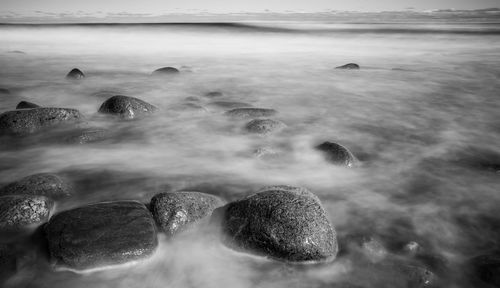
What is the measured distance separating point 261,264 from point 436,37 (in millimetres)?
20925

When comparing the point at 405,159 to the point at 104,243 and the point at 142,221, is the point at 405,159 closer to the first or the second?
the point at 142,221

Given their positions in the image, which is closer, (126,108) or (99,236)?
(99,236)

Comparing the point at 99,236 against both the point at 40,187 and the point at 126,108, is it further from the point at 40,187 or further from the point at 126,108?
the point at 126,108

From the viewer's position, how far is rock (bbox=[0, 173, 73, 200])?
2843 mm

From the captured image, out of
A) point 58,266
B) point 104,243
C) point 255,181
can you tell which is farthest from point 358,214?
point 58,266

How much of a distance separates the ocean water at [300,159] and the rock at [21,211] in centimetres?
26

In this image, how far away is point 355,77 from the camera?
9344 mm

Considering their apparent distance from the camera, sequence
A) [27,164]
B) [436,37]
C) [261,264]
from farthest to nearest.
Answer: [436,37]
[27,164]
[261,264]

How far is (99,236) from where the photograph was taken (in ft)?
7.33

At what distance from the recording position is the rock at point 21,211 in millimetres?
2477

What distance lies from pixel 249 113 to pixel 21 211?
3.41 meters

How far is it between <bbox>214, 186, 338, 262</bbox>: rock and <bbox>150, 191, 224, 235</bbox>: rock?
0.24 m

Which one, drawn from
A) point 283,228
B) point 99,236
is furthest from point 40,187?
point 283,228

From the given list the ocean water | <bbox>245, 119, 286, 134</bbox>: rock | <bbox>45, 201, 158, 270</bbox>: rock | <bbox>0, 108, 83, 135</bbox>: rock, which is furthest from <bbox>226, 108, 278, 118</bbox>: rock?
<bbox>45, 201, 158, 270</bbox>: rock
